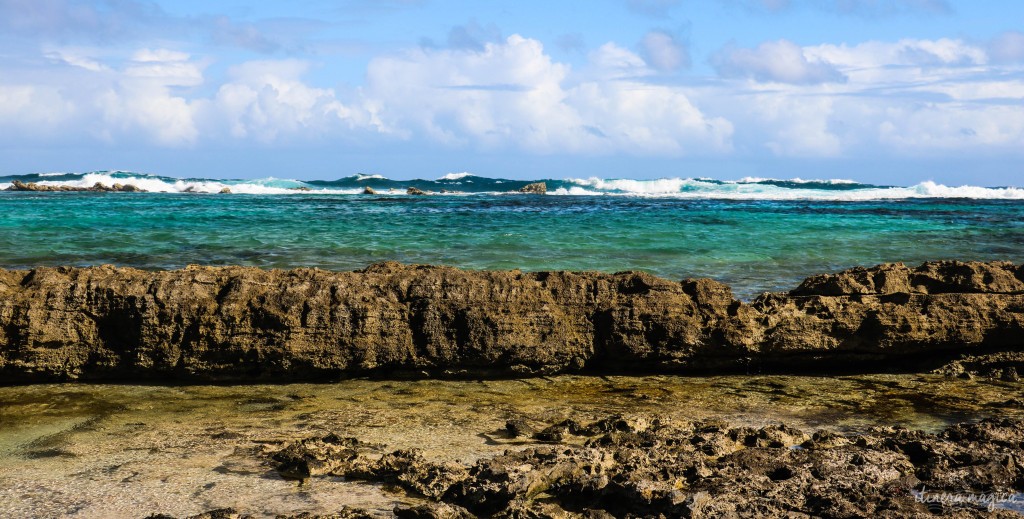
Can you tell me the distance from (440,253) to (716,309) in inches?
245

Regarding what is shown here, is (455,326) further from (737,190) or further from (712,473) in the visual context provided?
(737,190)

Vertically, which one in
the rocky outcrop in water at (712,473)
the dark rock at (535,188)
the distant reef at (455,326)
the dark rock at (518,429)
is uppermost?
the dark rock at (535,188)

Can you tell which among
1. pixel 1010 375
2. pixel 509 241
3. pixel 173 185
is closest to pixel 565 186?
pixel 173 185

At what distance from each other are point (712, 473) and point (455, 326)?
7.84ft

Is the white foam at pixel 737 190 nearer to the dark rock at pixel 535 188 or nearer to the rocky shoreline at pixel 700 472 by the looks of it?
the dark rock at pixel 535 188

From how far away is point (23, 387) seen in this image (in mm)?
5223

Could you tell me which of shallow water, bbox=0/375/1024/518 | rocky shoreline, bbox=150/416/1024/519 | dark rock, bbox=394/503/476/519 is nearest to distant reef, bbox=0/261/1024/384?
shallow water, bbox=0/375/1024/518

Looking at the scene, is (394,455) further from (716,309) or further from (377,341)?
(716,309)

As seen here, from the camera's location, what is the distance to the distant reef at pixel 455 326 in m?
5.29

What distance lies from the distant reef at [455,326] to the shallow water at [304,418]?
0.15 meters

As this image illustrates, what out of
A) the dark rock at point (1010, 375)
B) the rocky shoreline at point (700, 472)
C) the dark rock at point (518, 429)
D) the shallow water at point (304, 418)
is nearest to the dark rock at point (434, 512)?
the rocky shoreline at point (700, 472)

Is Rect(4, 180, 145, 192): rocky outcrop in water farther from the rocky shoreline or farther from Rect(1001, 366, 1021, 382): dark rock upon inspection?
Rect(1001, 366, 1021, 382): dark rock

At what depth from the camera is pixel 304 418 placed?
15.0 feet

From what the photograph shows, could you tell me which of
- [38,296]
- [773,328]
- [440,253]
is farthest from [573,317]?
[440,253]
